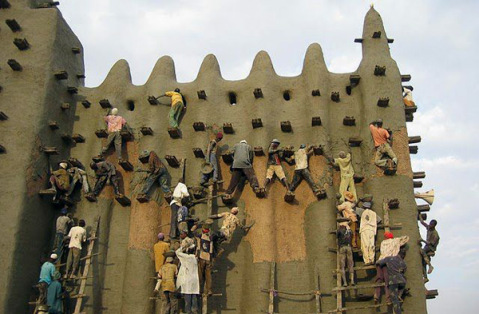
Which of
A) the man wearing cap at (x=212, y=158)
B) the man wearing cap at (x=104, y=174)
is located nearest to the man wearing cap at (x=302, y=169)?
the man wearing cap at (x=212, y=158)

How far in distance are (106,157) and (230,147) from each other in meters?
3.81

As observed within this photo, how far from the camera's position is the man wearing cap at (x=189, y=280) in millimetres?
13156

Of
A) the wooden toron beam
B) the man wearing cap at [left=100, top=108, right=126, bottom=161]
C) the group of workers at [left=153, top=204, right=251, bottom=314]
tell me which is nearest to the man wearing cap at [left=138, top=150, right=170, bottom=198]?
the group of workers at [left=153, top=204, right=251, bottom=314]

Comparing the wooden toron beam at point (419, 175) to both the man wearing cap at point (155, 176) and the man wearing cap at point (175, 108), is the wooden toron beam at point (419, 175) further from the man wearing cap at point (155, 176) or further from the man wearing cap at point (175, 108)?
the man wearing cap at point (175, 108)

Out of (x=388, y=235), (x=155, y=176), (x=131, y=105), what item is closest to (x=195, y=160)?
(x=155, y=176)

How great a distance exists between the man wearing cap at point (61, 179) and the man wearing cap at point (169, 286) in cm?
445

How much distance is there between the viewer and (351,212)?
48.0ft

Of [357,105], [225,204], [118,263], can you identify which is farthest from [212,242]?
[357,105]

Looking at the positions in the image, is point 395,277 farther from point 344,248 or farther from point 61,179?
point 61,179

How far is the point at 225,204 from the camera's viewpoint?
51.9 feet

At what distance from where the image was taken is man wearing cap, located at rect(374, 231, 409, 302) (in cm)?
1327

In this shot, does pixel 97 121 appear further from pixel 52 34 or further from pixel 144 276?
pixel 144 276

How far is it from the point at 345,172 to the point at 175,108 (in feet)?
18.7

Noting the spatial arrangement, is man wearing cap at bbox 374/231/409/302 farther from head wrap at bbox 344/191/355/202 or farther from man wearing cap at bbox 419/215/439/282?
head wrap at bbox 344/191/355/202
